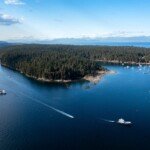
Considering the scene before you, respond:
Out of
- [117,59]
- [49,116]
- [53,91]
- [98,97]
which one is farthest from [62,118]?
[117,59]

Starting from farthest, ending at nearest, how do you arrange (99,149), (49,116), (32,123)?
(49,116) < (32,123) < (99,149)

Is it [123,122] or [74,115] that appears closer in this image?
[123,122]

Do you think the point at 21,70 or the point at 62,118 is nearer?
the point at 62,118

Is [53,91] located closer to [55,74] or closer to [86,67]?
[55,74]

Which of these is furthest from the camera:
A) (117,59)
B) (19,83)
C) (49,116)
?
(117,59)

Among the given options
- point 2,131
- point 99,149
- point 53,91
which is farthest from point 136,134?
point 53,91

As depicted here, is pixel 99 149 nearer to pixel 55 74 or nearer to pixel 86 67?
pixel 55 74

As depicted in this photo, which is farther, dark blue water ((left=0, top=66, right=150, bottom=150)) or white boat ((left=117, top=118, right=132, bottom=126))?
white boat ((left=117, top=118, right=132, bottom=126))

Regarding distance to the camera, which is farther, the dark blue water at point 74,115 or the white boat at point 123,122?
the white boat at point 123,122
